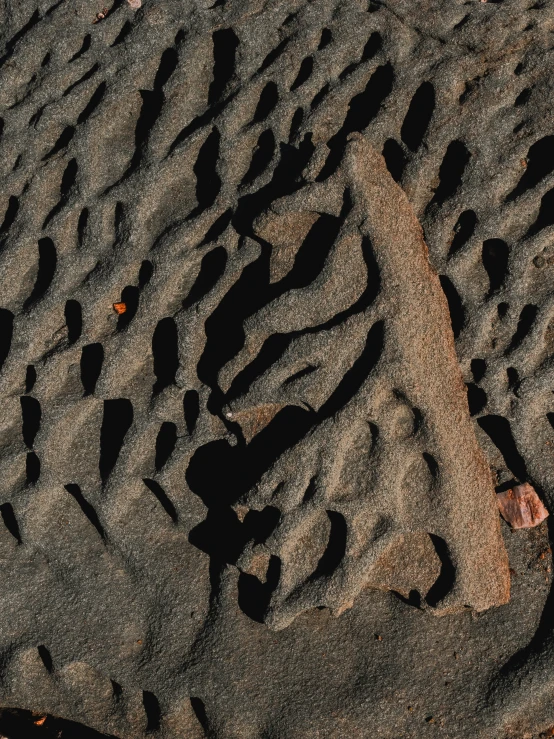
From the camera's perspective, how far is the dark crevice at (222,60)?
1.47 meters

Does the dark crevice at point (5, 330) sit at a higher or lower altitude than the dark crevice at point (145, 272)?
higher

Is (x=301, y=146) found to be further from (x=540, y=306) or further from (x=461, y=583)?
(x=461, y=583)

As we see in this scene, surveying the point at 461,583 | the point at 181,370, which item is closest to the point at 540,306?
the point at 461,583

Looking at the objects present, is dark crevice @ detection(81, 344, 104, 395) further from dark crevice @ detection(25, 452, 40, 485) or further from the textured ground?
dark crevice @ detection(25, 452, 40, 485)

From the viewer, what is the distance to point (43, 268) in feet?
4.96

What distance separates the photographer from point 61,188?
59.3 inches

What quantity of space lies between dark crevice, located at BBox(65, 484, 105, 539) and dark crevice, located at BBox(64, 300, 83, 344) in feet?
0.93

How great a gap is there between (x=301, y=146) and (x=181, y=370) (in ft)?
1.46

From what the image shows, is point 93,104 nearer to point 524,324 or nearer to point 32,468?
point 32,468

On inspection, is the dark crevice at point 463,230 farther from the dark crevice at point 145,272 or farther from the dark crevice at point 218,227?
the dark crevice at point 145,272

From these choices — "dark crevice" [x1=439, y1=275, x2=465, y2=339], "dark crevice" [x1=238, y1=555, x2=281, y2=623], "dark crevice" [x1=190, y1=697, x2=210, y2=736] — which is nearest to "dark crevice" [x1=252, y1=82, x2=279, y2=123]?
"dark crevice" [x1=439, y1=275, x2=465, y2=339]

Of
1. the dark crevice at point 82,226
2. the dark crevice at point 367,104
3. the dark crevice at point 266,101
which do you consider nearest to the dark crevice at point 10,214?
the dark crevice at point 82,226

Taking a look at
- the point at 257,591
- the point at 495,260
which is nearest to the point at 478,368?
the point at 495,260

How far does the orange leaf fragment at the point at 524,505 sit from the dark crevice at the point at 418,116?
622mm
